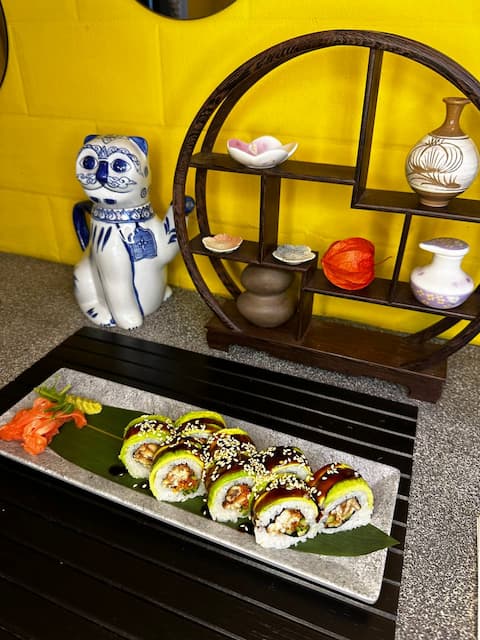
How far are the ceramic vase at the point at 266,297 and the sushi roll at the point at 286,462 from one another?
0.40 metres

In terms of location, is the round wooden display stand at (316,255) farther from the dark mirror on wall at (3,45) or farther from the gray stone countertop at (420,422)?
the dark mirror on wall at (3,45)

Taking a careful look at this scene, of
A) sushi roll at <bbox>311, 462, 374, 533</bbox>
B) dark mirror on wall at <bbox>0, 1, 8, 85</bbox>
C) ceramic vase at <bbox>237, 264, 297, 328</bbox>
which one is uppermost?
dark mirror on wall at <bbox>0, 1, 8, 85</bbox>

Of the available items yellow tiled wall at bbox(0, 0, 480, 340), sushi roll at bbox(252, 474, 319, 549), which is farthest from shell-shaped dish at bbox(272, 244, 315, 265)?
sushi roll at bbox(252, 474, 319, 549)

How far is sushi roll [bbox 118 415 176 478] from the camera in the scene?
0.82m

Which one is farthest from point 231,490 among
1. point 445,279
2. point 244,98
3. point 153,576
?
point 244,98

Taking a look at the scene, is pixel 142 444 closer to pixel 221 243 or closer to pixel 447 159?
pixel 221 243

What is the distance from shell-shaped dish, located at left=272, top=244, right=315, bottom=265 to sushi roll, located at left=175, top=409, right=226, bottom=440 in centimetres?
36

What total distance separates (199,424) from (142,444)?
0.10m

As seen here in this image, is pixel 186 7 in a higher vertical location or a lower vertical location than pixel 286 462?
higher

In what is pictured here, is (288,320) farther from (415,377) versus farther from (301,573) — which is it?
(301,573)

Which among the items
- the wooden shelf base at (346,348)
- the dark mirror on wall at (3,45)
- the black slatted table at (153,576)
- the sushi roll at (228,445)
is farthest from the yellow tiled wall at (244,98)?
the sushi roll at (228,445)

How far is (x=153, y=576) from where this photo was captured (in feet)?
2.33

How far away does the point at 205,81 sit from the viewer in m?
1.17

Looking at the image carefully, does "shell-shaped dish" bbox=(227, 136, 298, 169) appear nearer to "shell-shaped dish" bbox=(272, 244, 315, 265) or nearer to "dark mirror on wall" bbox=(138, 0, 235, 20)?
"shell-shaped dish" bbox=(272, 244, 315, 265)
